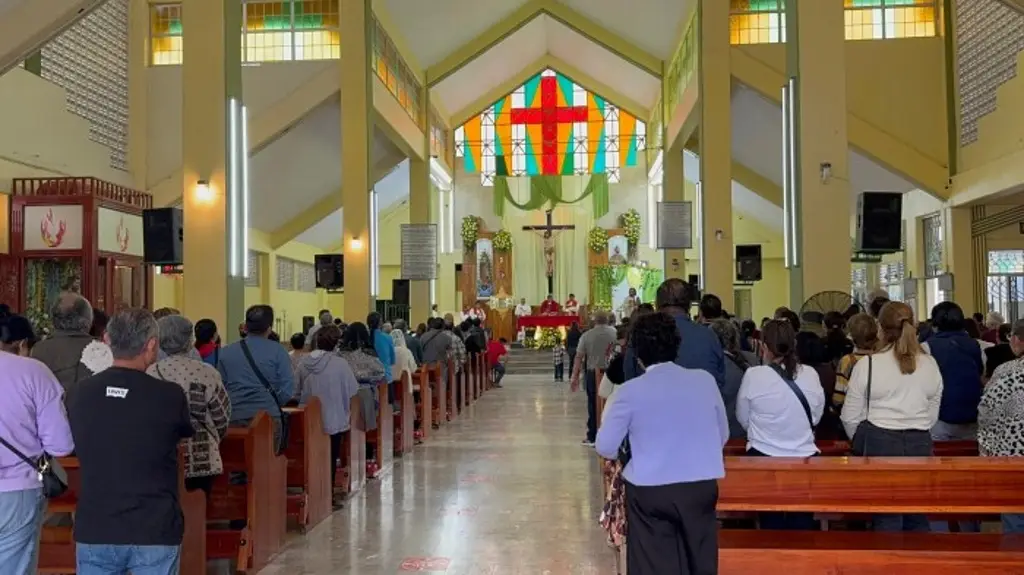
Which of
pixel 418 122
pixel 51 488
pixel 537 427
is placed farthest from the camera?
pixel 418 122

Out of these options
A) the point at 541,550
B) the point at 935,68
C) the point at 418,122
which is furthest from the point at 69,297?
the point at 418,122

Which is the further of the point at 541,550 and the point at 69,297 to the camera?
the point at 541,550

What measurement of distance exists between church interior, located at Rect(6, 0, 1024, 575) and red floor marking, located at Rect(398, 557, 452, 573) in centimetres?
3

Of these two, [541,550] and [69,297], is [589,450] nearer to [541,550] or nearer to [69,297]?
[541,550]

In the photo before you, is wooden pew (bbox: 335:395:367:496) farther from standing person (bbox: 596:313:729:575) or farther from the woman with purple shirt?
standing person (bbox: 596:313:729:575)

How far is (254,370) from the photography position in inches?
217

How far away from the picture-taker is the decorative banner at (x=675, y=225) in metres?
15.8

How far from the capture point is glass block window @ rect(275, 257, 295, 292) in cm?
2145

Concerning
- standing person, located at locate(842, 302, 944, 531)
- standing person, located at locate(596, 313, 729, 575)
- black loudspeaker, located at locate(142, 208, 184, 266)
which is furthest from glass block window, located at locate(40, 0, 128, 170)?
standing person, located at locate(596, 313, 729, 575)

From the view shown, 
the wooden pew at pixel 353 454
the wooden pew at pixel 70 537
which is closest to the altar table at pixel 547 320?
the wooden pew at pixel 353 454

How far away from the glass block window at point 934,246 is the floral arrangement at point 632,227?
966 centimetres

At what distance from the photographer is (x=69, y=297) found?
4.66 metres

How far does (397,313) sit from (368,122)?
22.7 ft

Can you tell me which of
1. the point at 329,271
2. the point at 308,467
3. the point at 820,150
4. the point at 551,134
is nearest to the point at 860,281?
the point at 551,134
